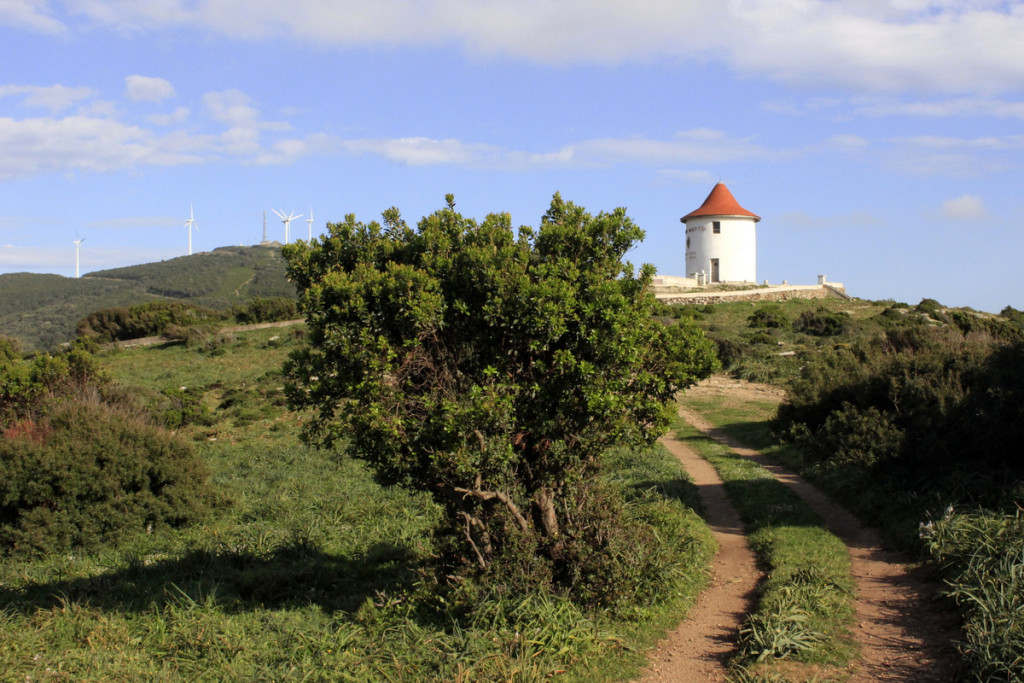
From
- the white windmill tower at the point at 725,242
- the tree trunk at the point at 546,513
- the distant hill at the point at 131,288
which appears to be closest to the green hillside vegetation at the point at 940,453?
the tree trunk at the point at 546,513

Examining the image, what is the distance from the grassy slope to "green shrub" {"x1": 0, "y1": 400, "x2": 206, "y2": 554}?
0.39 metres

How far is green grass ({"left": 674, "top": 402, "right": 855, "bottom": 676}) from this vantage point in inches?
283

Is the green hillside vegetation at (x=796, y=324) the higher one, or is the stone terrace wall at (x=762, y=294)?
the stone terrace wall at (x=762, y=294)

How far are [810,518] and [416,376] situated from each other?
6830 millimetres

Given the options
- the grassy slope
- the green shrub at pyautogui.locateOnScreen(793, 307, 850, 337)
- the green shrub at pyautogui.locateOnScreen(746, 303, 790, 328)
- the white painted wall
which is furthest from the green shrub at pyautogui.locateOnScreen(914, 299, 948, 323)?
the grassy slope

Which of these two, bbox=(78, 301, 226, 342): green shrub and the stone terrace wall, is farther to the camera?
the stone terrace wall

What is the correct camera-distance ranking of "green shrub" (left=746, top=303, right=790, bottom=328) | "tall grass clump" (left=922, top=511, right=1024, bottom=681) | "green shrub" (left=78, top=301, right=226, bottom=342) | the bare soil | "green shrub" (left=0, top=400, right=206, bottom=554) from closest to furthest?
"tall grass clump" (left=922, top=511, right=1024, bottom=681) < the bare soil < "green shrub" (left=0, top=400, right=206, bottom=554) < "green shrub" (left=746, top=303, right=790, bottom=328) < "green shrub" (left=78, top=301, right=226, bottom=342)

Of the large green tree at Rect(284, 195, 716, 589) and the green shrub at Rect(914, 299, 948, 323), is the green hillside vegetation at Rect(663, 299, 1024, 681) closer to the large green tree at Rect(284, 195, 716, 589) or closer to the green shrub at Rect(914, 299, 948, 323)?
the large green tree at Rect(284, 195, 716, 589)

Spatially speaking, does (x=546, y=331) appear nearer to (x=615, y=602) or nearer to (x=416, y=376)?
(x=416, y=376)

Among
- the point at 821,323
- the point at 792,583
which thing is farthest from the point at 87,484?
the point at 821,323

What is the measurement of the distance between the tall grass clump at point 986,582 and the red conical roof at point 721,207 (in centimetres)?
4224

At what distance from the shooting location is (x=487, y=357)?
7.51m

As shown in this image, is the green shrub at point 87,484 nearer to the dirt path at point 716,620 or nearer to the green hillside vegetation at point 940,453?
the dirt path at point 716,620

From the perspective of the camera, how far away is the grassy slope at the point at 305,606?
7223 mm
